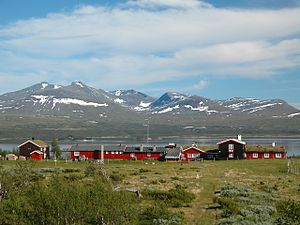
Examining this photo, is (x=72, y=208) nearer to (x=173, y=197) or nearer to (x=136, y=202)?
(x=136, y=202)

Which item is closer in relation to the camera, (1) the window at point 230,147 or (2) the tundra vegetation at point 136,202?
(2) the tundra vegetation at point 136,202

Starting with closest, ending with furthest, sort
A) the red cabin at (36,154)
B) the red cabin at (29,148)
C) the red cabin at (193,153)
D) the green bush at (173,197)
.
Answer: the green bush at (173,197), the red cabin at (193,153), the red cabin at (36,154), the red cabin at (29,148)

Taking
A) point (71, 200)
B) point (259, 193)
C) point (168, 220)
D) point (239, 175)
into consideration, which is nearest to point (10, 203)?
point (71, 200)

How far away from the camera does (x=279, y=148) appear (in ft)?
298

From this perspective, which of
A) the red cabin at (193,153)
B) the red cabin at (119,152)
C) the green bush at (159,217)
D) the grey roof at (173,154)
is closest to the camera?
the green bush at (159,217)

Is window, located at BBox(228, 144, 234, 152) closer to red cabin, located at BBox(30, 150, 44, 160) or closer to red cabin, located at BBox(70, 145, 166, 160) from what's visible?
red cabin, located at BBox(70, 145, 166, 160)

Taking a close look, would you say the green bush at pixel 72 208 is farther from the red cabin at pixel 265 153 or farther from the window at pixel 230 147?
the red cabin at pixel 265 153

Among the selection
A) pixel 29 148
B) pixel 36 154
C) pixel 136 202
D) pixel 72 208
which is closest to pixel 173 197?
pixel 136 202

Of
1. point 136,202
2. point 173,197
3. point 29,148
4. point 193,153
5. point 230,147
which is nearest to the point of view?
point 136,202

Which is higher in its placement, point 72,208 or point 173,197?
point 72,208

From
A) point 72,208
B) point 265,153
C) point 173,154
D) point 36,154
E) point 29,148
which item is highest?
point 29,148

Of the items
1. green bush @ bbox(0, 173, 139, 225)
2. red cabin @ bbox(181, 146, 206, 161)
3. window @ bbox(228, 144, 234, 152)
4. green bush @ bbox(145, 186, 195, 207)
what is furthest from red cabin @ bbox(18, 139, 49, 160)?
green bush @ bbox(0, 173, 139, 225)

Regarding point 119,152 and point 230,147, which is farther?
point 119,152

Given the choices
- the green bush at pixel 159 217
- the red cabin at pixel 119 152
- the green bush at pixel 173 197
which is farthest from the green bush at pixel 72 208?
the red cabin at pixel 119 152
